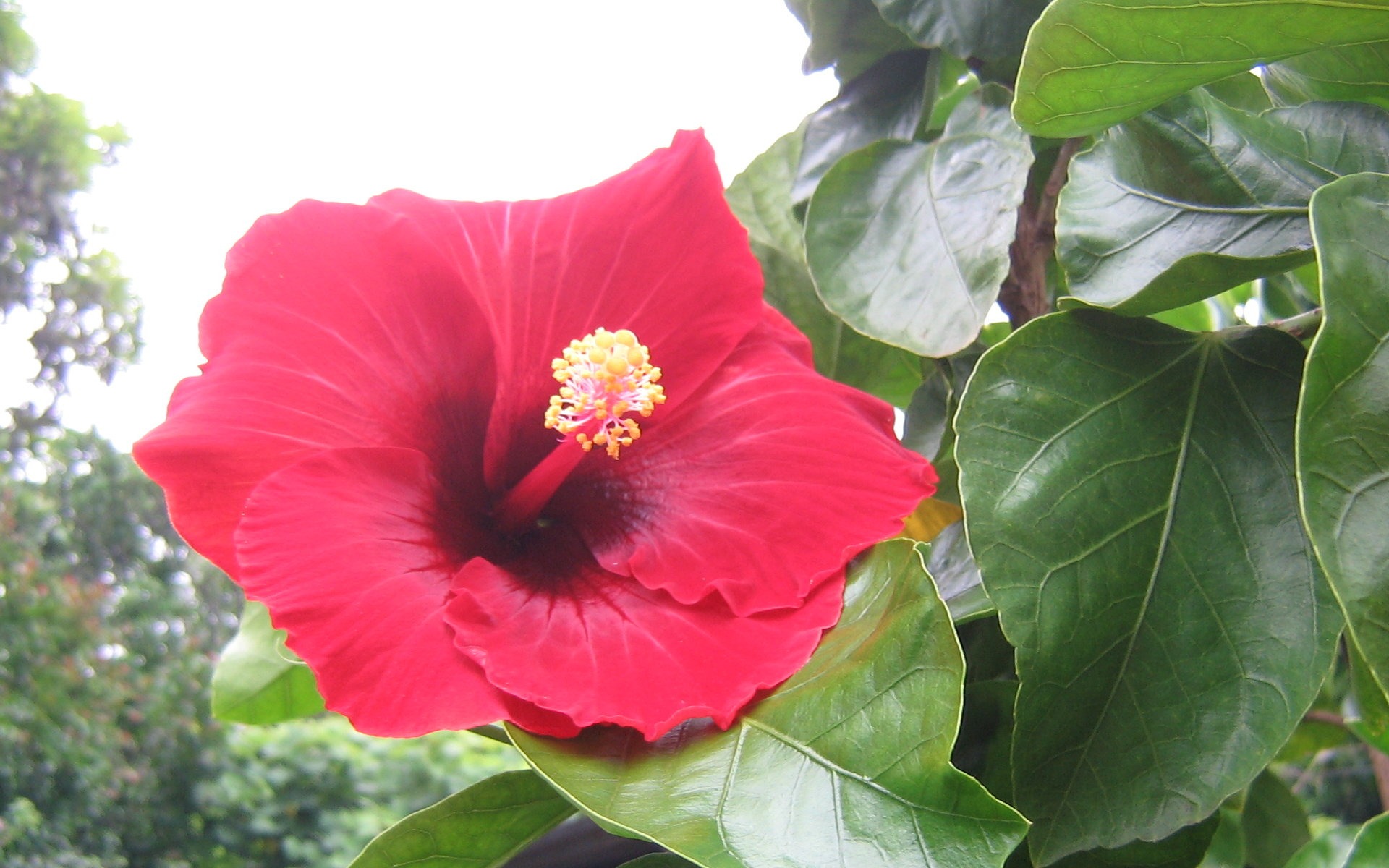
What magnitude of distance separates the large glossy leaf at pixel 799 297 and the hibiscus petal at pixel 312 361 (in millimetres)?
277

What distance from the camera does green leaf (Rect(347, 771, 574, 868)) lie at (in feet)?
1.59

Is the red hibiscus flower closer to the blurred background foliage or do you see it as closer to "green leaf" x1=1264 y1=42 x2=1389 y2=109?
"green leaf" x1=1264 y1=42 x2=1389 y2=109

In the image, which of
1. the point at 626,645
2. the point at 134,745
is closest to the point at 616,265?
the point at 626,645

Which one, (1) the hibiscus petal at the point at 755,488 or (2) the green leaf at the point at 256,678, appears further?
(2) the green leaf at the point at 256,678

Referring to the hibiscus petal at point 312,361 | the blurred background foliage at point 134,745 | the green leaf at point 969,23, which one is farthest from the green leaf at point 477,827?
the blurred background foliage at point 134,745

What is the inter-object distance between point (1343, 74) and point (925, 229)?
0.23 m

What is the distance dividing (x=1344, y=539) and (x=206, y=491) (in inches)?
18.2

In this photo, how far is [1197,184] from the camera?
1.69 ft

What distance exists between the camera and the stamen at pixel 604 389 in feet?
1.78

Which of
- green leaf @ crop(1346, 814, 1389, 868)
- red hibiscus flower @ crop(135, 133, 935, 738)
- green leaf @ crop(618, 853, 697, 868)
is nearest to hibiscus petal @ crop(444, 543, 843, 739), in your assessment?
red hibiscus flower @ crop(135, 133, 935, 738)

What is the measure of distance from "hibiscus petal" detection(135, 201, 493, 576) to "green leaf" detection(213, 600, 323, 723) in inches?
7.7

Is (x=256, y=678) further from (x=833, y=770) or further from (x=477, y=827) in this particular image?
(x=833, y=770)

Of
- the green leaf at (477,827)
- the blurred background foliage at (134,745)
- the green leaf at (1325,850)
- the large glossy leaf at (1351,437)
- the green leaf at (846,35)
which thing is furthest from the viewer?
the blurred background foliage at (134,745)

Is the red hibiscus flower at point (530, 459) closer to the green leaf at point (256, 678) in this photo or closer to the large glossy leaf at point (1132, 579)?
the large glossy leaf at point (1132, 579)
